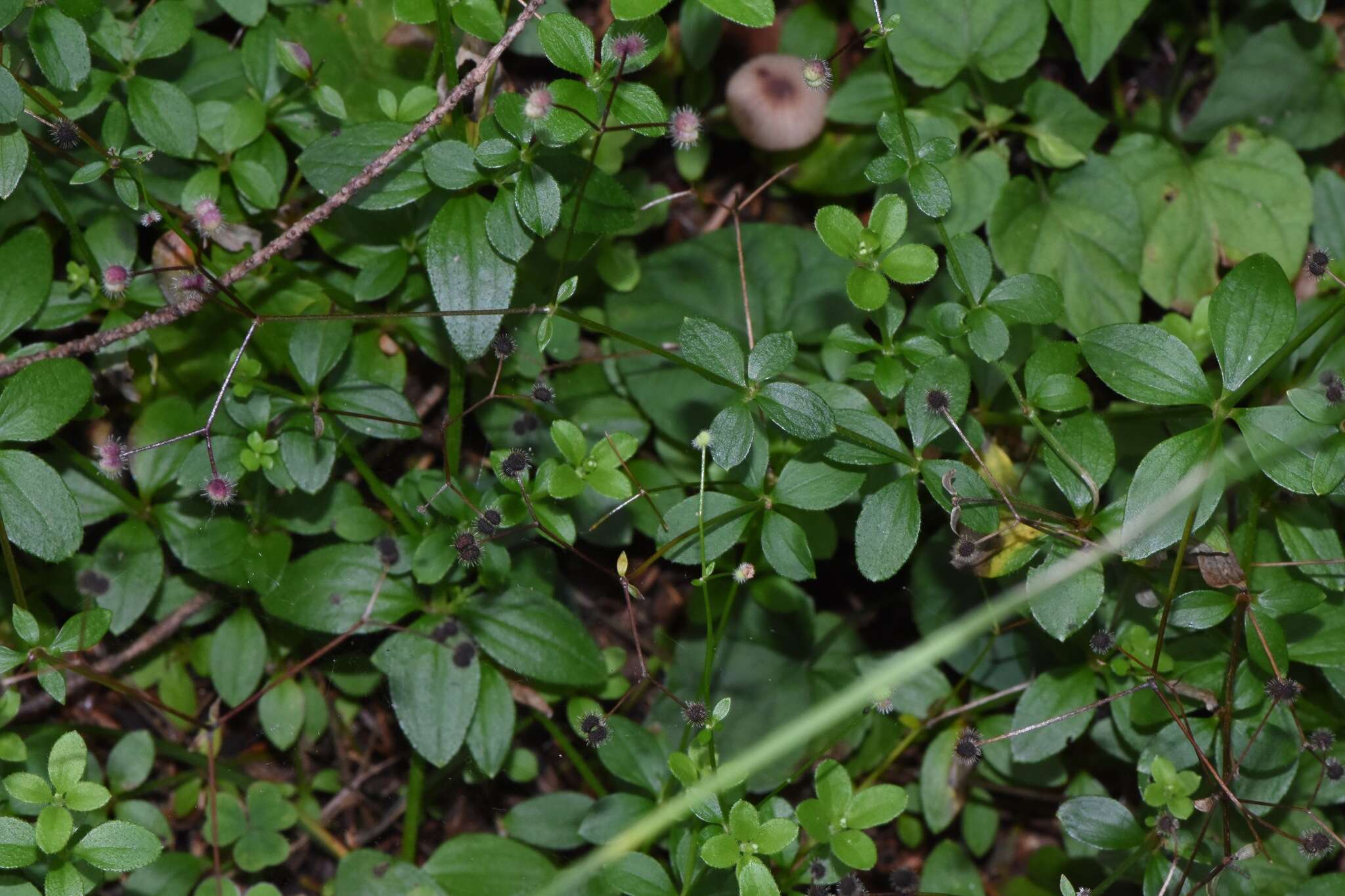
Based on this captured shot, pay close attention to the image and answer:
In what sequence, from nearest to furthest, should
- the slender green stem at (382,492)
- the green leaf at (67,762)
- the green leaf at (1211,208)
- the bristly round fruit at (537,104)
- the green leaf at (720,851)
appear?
the bristly round fruit at (537,104)
the green leaf at (720,851)
the green leaf at (67,762)
the slender green stem at (382,492)
the green leaf at (1211,208)

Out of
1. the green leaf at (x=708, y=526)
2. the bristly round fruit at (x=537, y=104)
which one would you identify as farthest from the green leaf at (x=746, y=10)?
the green leaf at (x=708, y=526)

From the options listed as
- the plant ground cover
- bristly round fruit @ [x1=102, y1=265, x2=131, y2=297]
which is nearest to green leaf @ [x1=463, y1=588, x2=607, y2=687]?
the plant ground cover

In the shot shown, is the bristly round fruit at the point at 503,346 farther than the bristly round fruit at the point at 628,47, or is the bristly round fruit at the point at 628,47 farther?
the bristly round fruit at the point at 503,346

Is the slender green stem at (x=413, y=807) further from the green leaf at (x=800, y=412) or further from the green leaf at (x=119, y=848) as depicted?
the green leaf at (x=800, y=412)

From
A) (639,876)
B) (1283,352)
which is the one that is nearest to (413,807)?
(639,876)

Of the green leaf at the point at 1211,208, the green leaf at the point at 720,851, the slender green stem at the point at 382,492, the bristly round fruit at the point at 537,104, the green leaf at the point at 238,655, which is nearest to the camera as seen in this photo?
the bristly round fruit at the point at 537,104

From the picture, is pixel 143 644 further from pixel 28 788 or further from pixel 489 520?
pixel 489 520

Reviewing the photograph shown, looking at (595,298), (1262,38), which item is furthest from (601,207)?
(1262,38)

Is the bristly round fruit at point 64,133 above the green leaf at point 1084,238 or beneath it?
above

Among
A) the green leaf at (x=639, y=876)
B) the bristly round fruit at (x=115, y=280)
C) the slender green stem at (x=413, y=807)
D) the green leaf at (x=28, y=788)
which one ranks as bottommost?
the slender green stem at (x=413, y=807)
